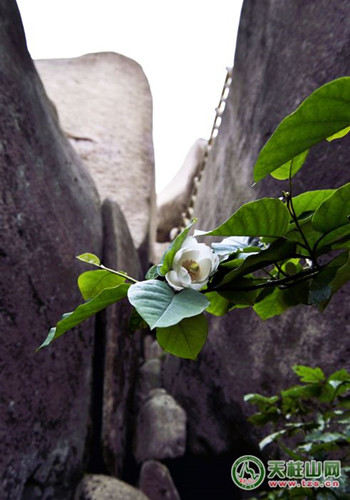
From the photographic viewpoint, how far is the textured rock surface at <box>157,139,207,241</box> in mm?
6727

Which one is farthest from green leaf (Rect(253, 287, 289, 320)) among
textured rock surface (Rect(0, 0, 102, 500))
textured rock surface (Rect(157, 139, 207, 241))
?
textured rock surface (Rect(157, 139, 207, 241))

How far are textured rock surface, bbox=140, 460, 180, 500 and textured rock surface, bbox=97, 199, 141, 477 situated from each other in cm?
18

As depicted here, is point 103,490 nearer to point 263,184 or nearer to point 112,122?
point 263,184

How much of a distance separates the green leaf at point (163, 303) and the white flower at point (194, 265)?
0.07ft

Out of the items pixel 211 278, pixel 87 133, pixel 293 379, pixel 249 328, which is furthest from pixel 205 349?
pixel 87 133

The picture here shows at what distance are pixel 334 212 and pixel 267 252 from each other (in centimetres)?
9

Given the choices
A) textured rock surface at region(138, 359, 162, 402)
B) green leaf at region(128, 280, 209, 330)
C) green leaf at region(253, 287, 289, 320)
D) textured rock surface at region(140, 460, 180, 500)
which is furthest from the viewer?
textured rock surface at region(138, 359, 162, 402)

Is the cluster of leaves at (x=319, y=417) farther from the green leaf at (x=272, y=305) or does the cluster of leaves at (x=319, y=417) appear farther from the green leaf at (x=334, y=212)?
the green leaf at (x=334, y=212)

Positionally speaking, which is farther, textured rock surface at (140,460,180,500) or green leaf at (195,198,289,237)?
textured rock surface at (140,460,180,500)

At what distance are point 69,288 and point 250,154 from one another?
4.76 ft

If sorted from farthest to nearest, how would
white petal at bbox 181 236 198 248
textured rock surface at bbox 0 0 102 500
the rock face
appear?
1. the rock face
2. textured rock surface at bbox 0 0 102 500
3. white petal at bbox 181 236 198 248

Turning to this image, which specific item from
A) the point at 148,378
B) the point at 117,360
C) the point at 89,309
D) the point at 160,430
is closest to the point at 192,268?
the point at 89,309

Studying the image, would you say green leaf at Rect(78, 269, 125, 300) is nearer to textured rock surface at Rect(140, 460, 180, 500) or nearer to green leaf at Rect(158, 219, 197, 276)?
Answer: green leaf at Rect(158, 219, 197, 276)

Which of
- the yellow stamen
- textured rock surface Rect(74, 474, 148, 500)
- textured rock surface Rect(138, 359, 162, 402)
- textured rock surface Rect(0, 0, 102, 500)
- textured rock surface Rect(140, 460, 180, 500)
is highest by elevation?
the yellow stamen
